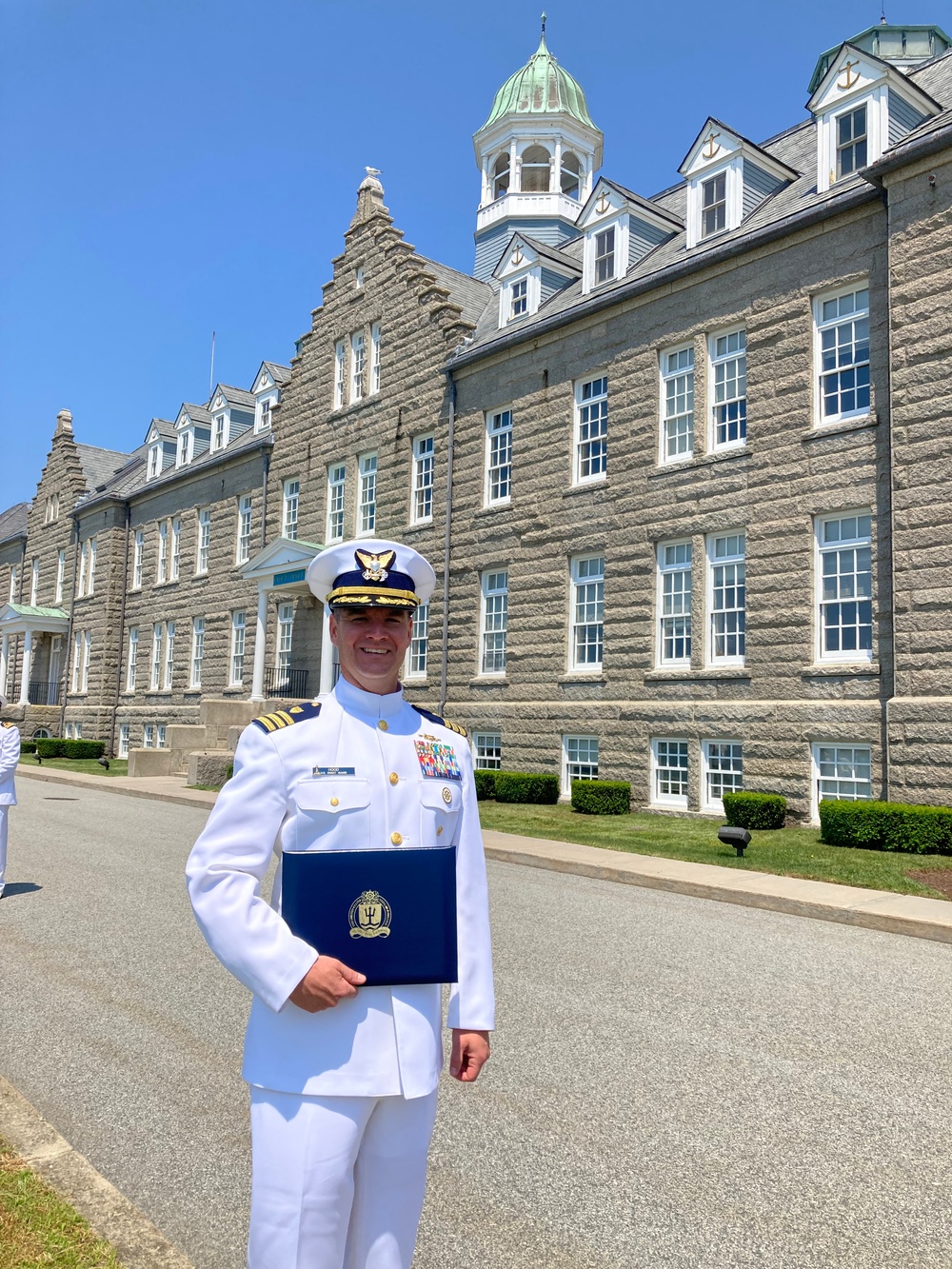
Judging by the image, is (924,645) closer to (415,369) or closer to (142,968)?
(142,968)

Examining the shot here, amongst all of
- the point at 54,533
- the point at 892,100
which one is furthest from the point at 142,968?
the point at 54,533

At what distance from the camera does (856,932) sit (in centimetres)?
1013

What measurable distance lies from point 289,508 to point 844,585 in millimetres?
20927

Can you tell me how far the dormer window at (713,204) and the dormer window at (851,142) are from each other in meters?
2.66

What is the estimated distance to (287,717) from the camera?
119 inches

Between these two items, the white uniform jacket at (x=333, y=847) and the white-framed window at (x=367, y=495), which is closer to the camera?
the white uniform jacket at (x=333, y=847)

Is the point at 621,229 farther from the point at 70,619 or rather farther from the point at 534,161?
the point at 70,619

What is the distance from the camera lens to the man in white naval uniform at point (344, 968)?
104 inches

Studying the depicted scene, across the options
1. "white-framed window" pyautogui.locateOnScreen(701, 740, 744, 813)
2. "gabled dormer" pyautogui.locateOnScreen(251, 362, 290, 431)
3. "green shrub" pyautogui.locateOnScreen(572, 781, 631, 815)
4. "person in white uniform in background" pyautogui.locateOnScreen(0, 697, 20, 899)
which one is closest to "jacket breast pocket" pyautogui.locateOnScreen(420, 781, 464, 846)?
"person in white uniform in background" pyautogui.locateOnScreen(0, 697, 20, 899)

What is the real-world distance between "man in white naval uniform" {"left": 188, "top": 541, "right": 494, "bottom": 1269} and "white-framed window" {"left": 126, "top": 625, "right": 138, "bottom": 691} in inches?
1681

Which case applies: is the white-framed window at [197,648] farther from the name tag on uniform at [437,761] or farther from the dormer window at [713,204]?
the name tag on uniform at [437,761]

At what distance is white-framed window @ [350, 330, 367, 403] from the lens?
31219mm

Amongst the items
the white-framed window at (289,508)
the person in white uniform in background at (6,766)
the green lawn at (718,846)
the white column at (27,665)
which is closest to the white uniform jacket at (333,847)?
the person in white uniform in background at (6,766)

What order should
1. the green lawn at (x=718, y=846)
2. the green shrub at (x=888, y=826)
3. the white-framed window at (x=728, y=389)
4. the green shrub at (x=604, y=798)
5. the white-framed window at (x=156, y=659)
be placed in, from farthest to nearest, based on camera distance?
the white-framed window at (x=156, y=659)
the green shrub at (x=604, y=798)
the white-framed window at (x=728, y=389)
the green shrub at (x=888, y=826)
the green lawn at (x=718, y=846)
